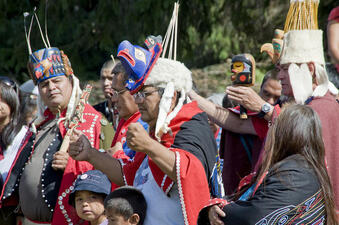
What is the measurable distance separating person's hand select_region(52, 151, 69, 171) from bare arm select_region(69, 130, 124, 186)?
71 centimetres

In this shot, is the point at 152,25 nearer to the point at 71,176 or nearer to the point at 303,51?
the point at 71,176

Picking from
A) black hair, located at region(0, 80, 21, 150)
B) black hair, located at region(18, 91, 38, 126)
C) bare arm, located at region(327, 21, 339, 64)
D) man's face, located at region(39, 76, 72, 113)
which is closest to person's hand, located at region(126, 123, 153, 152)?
bare arm, located at region(327, 21, 339, 64)

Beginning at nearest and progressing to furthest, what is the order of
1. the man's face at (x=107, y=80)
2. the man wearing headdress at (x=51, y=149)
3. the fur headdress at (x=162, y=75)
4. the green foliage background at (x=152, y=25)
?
the fur headdress at (x=162, y=75), the man wearing headdress at (x=51, y=149), the man's face at (x=107, y=80), the green foliage background at (x=152, y=25)

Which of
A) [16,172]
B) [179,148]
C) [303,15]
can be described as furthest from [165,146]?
[16,172]

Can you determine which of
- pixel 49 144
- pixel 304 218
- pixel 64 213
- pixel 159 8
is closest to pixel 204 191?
pixel 304 218

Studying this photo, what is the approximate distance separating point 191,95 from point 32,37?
4.51 meters

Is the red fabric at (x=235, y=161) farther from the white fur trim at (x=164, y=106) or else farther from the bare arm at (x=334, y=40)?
the white fur trim at (x=164, y=106)

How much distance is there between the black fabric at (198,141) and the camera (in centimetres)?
363

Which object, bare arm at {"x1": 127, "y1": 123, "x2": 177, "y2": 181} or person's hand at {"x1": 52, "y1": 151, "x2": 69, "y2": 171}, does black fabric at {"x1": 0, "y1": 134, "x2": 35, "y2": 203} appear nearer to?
person's hand at {"x1": 52, "y1": 151, "x2": 69, "y2": 171}

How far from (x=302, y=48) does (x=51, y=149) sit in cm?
211

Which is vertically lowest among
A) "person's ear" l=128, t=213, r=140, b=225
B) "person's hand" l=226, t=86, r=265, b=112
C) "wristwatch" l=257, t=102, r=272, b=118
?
"person's ear" l=128, t=213, r=140, b=225

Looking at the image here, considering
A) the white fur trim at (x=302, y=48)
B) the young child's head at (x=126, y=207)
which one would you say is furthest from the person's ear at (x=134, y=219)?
the white fur trim at (x=302, y=48)

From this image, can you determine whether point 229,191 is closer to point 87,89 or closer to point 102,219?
point 102,219

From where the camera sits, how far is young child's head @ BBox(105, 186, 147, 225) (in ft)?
12.7
